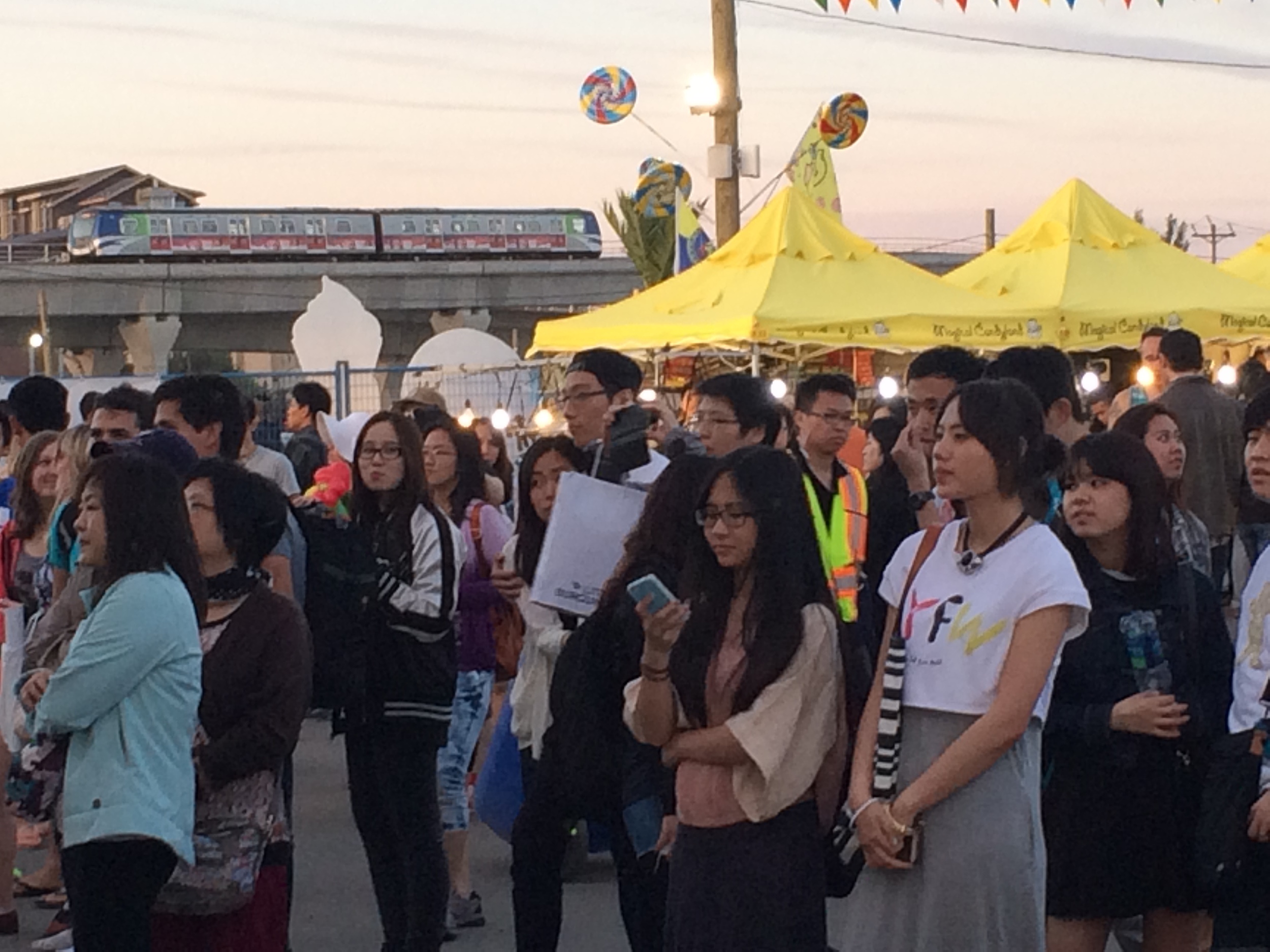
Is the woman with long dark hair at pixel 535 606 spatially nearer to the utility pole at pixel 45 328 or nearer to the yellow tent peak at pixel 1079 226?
the yellow tent peak at pixel 1079 226

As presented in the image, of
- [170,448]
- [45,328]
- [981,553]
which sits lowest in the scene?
[981,553]

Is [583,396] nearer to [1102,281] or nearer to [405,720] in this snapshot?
[405,720]

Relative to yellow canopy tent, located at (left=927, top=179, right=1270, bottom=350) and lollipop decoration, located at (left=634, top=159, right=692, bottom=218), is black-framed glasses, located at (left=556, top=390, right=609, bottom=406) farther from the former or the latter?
lollipop decoration, located at (left=634, top=159, right=692, bottom=218)

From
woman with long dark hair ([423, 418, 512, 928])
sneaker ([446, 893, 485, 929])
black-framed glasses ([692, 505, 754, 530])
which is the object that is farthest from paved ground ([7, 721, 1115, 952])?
black-framed glasses ([692, 505, 754, 530])

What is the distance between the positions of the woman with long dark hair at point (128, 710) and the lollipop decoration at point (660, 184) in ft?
59.1

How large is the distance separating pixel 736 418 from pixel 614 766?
1035mm

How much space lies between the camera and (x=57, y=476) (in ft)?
22.6

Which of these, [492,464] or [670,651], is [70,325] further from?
[670,651]

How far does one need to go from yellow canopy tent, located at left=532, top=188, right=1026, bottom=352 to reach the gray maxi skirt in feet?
34.8

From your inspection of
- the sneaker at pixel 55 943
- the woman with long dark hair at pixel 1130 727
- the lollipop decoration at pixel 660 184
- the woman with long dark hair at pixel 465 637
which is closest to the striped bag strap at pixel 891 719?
the woman with long dark hair at pixel 1130 727

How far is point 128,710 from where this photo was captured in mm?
4449

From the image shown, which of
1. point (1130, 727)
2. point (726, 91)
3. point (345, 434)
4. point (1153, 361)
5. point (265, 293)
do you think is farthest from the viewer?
point (265, 293)

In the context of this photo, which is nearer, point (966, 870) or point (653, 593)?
point (653, 593)

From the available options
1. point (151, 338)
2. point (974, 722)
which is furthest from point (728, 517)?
point (151, 338)
